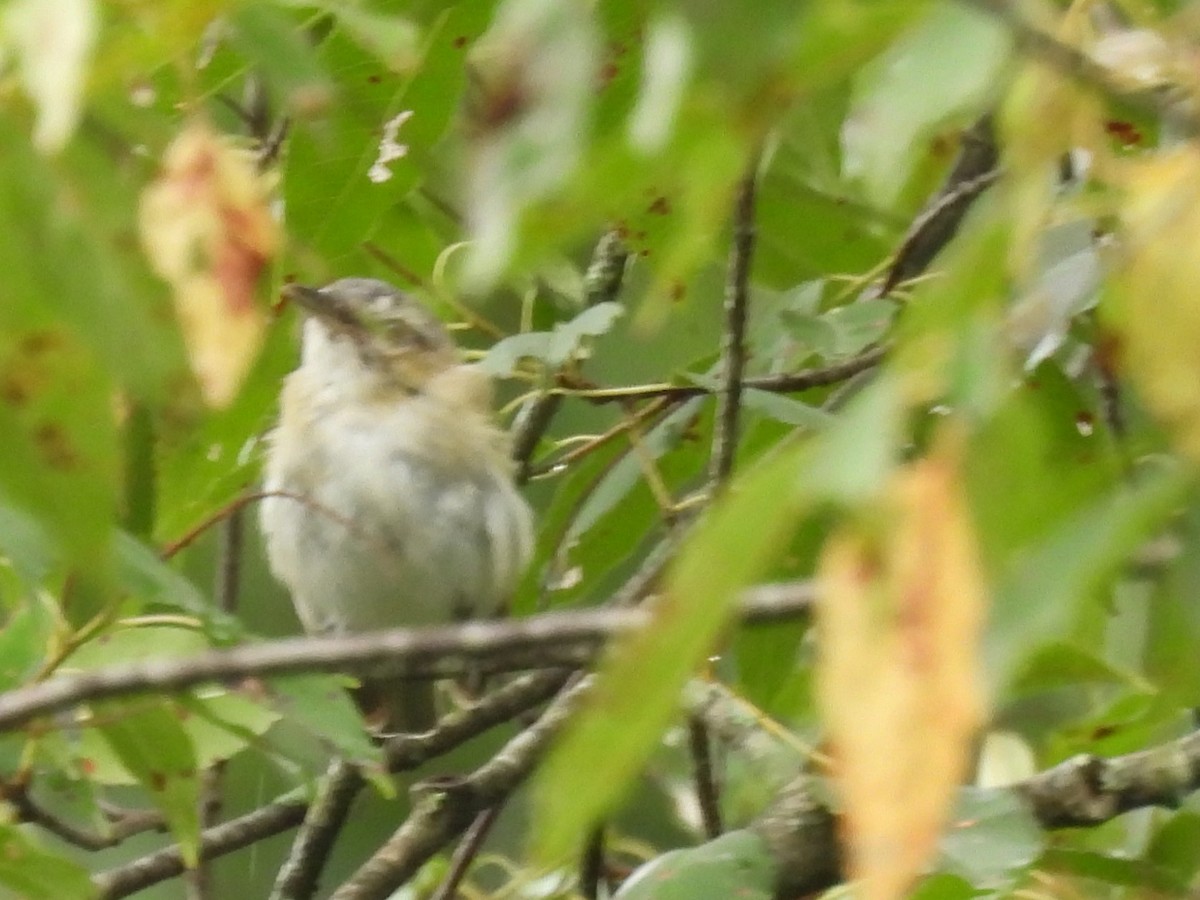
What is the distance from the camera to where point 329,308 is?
11.6ft

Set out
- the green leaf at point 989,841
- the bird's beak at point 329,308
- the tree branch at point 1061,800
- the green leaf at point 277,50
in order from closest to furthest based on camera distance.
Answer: the green leaf at point 277,50 < the green leaf at point 989,841 < the tree branch at point 1061,800 < the bird's beak at point 329,308

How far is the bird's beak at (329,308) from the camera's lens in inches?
135

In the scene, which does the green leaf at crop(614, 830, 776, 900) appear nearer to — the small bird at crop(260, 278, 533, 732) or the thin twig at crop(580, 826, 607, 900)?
the thin twig at crop(580, 826, 607, 900)

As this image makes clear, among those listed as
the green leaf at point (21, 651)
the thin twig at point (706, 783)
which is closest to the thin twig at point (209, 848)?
the thin twig at point (706, 783)

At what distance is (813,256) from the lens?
2.65 m

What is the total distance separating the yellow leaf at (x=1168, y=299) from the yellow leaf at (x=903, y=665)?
0.36 feet

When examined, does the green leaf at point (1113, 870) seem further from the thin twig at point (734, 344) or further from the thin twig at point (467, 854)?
the thin twig at point (467, 854)

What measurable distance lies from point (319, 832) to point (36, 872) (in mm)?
1088

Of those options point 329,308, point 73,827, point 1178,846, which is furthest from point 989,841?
point 329,308

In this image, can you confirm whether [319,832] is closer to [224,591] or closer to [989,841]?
[224,591]

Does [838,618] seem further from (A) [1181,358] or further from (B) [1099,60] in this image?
(B) [1099,60]

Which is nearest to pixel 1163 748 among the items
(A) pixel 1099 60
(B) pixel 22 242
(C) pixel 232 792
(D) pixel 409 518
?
(A) pixel 1099 60

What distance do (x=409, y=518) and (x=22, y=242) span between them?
8.47ft

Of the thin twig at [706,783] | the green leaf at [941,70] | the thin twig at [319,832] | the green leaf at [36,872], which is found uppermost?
the green leaf at [941,70]
